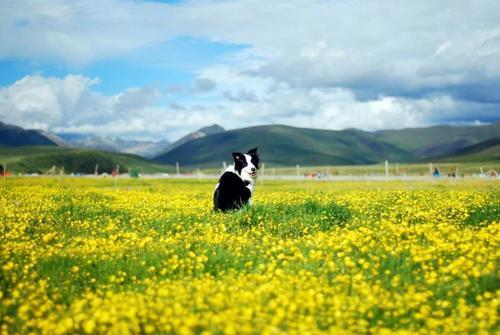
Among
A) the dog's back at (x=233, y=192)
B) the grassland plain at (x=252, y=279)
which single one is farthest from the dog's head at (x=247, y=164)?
the grassland plain at (x=252, y=279)

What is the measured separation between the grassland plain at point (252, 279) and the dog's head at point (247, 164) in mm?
1853

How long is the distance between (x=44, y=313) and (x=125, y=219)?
9.84 m

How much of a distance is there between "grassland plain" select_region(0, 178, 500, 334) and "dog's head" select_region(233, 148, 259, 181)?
1.85 metres

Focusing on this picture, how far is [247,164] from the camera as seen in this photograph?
1767cm

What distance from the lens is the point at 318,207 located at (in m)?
17.7

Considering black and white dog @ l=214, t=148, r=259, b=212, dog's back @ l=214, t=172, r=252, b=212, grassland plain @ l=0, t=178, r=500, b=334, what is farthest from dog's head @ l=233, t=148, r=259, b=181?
grassland plain @ l=0, t=178, r=500, b=334

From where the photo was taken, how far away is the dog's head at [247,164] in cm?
1759

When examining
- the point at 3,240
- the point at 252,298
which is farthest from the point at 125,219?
the point at 252,298

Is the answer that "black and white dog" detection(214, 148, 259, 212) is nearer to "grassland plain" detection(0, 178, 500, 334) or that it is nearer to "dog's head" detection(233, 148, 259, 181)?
"dog's head" detection(233, 148, 259, 181)

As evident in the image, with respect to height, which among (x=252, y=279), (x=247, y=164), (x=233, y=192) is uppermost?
(x=247, y=164)

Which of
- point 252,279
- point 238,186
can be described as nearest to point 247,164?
point 238,186

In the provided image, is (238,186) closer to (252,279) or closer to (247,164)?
(247,164)

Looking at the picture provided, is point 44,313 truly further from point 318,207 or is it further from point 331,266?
point 318,207

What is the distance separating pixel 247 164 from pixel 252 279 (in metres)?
8.57
